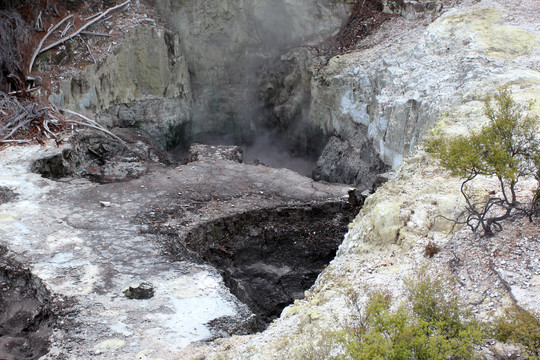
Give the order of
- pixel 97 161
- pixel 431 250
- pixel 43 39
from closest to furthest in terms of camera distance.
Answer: pixel 431 250 < pixel 97 161 < pixel 43 39

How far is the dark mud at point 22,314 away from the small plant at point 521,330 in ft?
16.4

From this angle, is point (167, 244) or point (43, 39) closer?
point (167, 244)

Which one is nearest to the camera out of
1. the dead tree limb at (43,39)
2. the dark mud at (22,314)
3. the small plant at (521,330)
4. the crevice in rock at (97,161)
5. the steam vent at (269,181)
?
the small plant at (521,330)

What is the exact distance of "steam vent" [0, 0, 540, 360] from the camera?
16.8 ft

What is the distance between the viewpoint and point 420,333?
12.9 feet

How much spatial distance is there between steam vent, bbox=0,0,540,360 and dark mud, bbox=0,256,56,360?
30 millimetres

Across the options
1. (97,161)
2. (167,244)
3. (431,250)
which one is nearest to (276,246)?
(167,244)

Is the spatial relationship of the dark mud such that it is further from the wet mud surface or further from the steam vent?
the wet mud surface

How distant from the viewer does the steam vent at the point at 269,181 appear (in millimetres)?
5133

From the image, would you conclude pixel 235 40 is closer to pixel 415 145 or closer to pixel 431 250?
pixel 415 145

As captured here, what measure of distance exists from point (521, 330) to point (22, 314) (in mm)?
6226

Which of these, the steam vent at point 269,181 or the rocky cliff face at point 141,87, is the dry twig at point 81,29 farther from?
the rocky cliff face at point 141,87

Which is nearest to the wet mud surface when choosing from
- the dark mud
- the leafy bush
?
the dark mud

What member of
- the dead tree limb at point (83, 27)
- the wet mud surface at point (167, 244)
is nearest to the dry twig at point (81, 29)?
the dead tree limb at point (83, 27)
